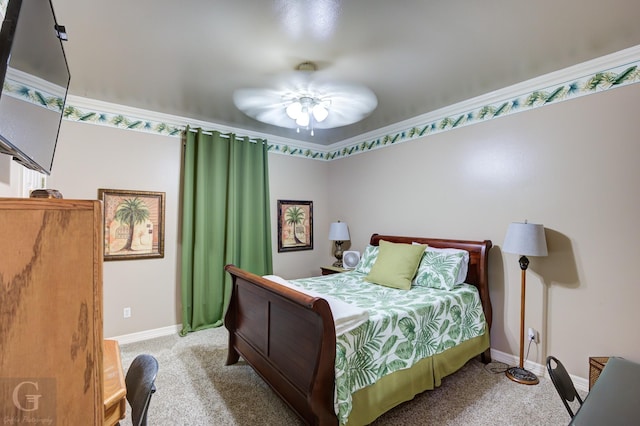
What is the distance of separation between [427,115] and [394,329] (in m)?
2.53

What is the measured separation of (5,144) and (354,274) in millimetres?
3133

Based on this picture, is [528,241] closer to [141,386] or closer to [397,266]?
[397,266]

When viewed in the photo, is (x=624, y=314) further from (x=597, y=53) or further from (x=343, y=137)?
(x=343, y=137)

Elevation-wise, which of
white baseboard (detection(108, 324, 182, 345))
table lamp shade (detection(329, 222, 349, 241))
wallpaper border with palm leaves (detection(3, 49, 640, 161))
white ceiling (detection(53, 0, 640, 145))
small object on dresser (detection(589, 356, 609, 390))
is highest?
white ceiling (detection(53, 0, 640, 145))

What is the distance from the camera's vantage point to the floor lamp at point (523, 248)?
2426mm

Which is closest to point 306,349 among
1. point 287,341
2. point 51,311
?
point 287,341

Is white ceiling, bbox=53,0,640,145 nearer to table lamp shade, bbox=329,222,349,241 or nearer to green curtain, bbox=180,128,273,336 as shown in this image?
green curtain, bbox=180,128,273,336

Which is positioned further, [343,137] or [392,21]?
[343,137]

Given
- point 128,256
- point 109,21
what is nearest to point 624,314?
point 109,21

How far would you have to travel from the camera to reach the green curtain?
11.8 ft

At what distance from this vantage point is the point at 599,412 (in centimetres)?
Result: 106

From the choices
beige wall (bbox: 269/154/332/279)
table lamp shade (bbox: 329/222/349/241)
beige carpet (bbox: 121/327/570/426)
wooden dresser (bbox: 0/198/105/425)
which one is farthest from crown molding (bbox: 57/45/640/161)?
wooden dresser (bbox: 0/198/105/425)

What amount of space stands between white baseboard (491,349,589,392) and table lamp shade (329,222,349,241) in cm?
224

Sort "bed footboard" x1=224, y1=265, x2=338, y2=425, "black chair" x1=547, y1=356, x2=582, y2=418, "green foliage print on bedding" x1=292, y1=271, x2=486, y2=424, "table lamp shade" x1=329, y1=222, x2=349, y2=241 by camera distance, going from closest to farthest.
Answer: "black chair" x1=547, y1=356, x2=582, y2=418, "bed footboard" x1=224, y1=265, x2=338, y2=425, "green foliage print on bedding" x1=292, y1=271, x2=486, y2=424, "table lamp shade" x1=329, y1=222, x2=349, y2=241
